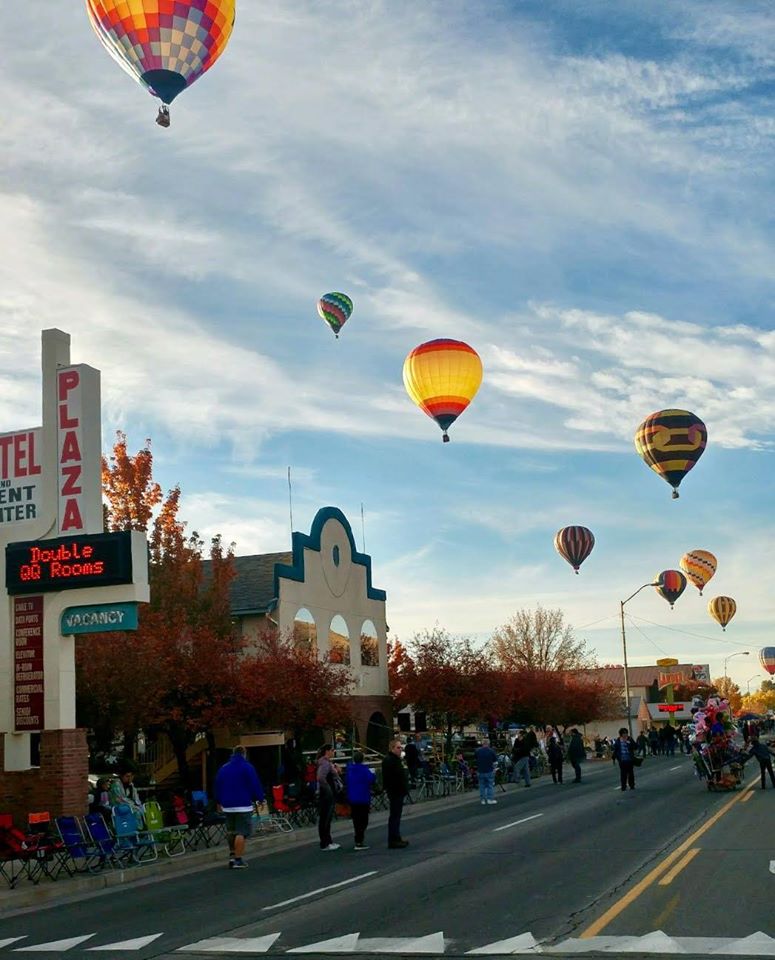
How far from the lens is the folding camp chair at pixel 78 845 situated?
16797 mm

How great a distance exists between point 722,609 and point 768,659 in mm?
35542

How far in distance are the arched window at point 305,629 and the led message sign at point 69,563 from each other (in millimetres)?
16861

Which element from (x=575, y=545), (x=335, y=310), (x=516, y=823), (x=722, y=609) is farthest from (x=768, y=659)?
(x=516, y=823)

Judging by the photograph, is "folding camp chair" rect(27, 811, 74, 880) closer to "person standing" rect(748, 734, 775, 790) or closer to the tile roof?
"person standing" rect(748, 734, 775, 790)

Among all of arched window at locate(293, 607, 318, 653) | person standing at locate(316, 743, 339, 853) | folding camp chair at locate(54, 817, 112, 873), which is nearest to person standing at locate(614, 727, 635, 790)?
arched window at locate(293, 607, 318, 653)

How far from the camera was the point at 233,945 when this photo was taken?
10.1 m

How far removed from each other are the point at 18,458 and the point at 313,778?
32.4 ft

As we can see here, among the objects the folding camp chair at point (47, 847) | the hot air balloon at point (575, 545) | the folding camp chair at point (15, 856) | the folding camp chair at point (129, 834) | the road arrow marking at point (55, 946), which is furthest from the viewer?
the hot air balloon at point (575, 545)

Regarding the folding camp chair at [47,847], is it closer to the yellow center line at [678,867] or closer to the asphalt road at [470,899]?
the asphalt road at [470,899]

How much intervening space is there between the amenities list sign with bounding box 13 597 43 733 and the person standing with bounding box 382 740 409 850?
651 centimetres

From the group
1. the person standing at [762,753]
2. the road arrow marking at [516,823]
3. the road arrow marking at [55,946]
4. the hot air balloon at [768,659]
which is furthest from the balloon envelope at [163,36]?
the hot air balloon at [768,659]

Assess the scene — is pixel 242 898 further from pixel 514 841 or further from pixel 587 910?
pixel 514 841

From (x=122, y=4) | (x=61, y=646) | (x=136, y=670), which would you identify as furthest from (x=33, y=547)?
(x=122, y=4)

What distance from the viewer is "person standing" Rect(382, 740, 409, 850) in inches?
707
